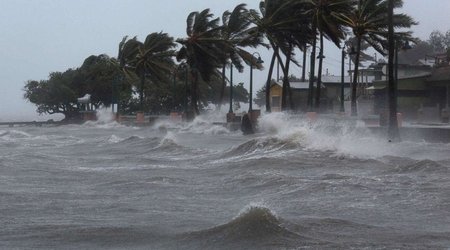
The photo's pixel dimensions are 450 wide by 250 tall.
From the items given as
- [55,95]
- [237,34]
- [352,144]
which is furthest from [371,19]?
[55,95]

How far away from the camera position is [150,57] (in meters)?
60.6

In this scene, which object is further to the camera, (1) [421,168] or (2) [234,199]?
(1) [421,168]

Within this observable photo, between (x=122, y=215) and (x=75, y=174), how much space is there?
6.42 metres

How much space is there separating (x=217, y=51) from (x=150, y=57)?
10.8 meters

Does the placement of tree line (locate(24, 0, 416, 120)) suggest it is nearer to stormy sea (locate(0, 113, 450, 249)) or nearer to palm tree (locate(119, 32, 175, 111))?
palm tree (locate(119, 32, 175, 111))

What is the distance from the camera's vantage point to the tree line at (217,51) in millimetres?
39125

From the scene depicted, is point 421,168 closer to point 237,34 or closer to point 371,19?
point 371,19

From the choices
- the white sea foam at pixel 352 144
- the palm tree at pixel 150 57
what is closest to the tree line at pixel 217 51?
the palm tree at pixel 150 57

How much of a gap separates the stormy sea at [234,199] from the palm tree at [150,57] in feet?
129

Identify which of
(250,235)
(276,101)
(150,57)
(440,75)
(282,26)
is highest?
(282,26)

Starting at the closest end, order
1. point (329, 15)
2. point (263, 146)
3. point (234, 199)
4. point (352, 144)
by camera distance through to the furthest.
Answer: point (234, 199), point (352, 144), point (263, 146), point (329, 15)

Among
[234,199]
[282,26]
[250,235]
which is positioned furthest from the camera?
[282,26]

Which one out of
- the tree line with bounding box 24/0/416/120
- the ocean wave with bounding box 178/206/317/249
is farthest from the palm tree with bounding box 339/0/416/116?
the ocean wave with bounding box 178/206/317/249

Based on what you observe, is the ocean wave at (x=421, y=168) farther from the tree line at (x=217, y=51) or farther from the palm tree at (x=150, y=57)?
the palm tree at (x=150, y=57)
